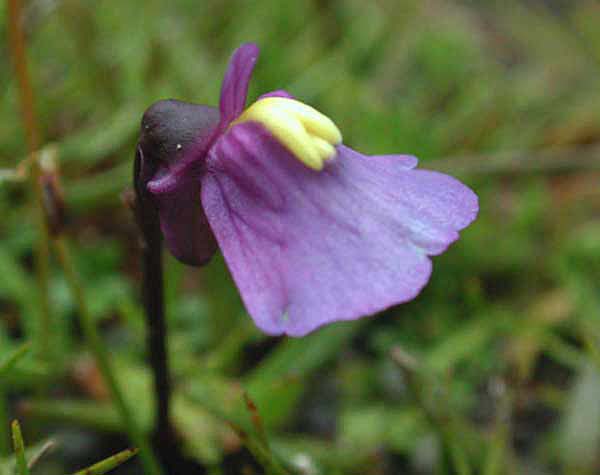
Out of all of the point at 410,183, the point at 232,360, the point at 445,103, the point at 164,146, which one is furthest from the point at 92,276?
the point at 445,103

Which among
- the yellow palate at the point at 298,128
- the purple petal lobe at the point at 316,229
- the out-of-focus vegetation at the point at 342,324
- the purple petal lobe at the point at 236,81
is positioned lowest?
the out-of-focus vegetation at the point at 342,324

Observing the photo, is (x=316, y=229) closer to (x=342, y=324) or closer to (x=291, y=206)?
(x=291, y=206)

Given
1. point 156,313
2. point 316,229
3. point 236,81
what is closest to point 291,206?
point 316,229

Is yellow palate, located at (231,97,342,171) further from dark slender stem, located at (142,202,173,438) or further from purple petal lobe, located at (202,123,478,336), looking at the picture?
dark slender stem, located at (142,202,173,438)

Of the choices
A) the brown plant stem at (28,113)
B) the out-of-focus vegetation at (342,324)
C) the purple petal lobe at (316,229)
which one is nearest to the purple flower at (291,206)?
the purple petal lobe at (316,229)

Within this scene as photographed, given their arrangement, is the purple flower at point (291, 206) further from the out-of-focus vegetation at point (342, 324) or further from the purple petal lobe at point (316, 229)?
the out-of-focus vegetation at point (342, 324)
